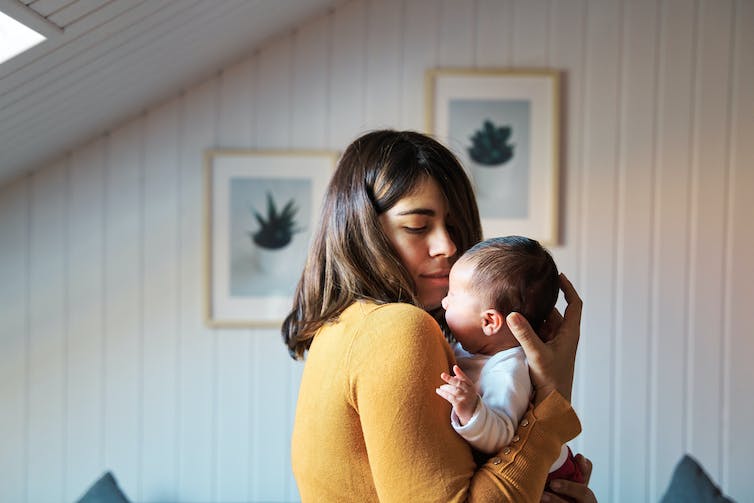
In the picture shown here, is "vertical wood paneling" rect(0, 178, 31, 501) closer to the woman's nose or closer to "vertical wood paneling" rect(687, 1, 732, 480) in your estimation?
the woman's nose

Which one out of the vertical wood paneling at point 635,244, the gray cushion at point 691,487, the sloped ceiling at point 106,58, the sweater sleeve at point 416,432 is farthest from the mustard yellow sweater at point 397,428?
the vertical wood paneling at point 635,244

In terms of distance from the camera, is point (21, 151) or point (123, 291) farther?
point (123, 291)

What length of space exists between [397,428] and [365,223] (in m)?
0.35

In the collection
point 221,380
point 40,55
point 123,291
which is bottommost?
point 221,380

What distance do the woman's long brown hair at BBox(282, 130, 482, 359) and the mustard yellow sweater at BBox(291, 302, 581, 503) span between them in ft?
0.23

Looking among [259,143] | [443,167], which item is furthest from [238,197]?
[443,167]

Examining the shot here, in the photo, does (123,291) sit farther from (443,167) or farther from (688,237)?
(688,237)

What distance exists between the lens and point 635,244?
8.25 ft

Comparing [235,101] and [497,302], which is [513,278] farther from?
[235,101]

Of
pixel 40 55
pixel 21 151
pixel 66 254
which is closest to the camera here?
pixel 40 55

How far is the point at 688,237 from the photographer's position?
2518 millimetres

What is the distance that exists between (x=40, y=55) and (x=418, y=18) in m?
1.41

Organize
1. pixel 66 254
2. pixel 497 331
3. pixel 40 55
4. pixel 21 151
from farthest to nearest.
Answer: pixel 66 254 → pixel 21 151 → pixel 40 55 → pixel 497 331

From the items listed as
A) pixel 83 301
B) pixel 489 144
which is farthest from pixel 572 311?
pixel 83 301
